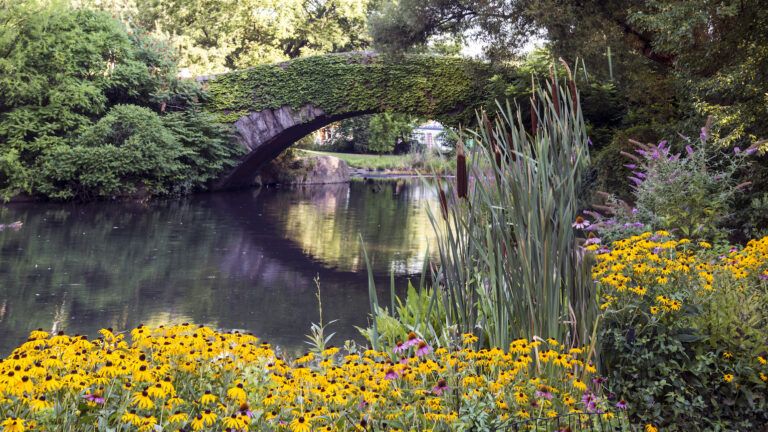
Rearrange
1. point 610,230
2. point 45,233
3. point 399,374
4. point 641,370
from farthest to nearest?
point 45,233 < point 610,230 < point 641,370 < point 399,374

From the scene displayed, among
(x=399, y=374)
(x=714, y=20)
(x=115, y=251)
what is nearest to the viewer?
(x=399, y=374)

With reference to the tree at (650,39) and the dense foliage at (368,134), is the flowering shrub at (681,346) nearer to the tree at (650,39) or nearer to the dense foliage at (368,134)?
the tree at (650,39)

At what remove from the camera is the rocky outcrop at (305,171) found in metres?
21.7

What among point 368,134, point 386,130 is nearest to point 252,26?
point 386,130

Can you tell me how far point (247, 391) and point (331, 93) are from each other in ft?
49.3

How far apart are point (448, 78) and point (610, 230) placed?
11.2 meters

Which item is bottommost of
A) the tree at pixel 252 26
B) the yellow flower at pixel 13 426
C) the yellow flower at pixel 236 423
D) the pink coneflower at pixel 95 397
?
the pink coneflower at pixel 95 397

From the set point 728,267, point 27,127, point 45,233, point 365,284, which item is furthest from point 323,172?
point 728,267

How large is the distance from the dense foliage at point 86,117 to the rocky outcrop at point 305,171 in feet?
16.2

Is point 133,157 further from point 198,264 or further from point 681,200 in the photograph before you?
point 681,200

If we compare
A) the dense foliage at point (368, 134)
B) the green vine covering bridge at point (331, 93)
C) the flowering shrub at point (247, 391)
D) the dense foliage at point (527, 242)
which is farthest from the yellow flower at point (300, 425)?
the dense foliage at point (368, 134)

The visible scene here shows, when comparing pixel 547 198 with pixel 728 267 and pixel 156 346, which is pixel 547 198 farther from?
pixel 156 346

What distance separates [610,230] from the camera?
4840 mm

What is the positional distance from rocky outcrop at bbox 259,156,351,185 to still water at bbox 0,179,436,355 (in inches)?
273
